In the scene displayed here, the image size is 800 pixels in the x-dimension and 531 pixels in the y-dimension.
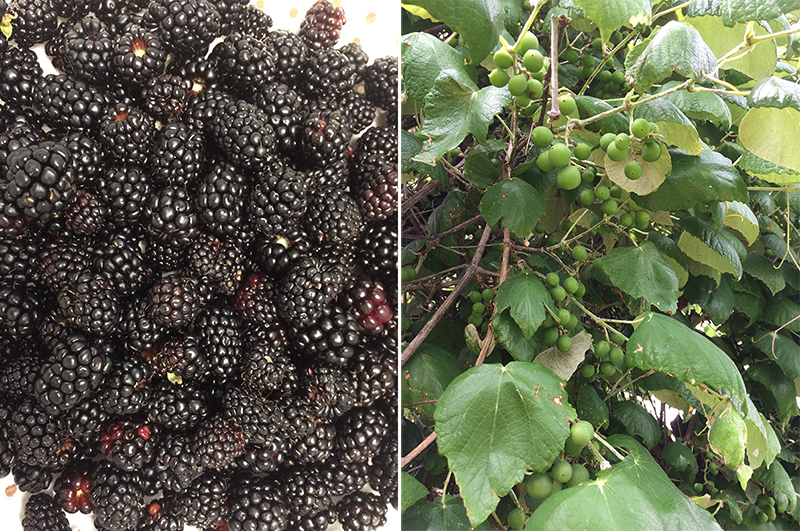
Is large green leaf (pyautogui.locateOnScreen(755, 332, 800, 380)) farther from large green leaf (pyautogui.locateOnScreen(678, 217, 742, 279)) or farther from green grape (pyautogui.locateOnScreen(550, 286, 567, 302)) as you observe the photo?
green grape (pyautogui.locateOnScreen(550, 286, 567, 302))

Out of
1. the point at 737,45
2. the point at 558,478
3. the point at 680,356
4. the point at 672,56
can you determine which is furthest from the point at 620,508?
the point at 737,45

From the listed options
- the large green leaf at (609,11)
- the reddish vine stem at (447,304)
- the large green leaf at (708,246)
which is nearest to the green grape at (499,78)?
the large green leaf at (609,11)

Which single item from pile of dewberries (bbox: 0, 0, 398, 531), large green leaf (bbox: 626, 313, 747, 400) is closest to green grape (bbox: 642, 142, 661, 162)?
large green leaf (bbox: 626, 313, 747, 400)

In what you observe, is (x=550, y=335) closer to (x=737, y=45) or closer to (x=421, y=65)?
(x=421, y=65)

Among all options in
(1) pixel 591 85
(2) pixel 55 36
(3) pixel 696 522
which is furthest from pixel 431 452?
(2) pixel 55 36

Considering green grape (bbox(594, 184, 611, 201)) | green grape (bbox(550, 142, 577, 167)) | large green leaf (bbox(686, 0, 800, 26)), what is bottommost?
green grape (bbox(594, 184, 611, 201))

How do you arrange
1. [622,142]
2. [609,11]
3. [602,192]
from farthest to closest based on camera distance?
[602,192] < [622,142] < [609,11]
